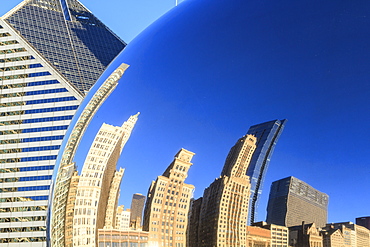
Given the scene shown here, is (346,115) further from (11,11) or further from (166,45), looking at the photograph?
(11,11)

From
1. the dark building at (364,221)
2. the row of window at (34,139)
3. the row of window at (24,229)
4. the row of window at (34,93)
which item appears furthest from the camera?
the row of window at (34,93)

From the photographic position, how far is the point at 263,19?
3.01 meters

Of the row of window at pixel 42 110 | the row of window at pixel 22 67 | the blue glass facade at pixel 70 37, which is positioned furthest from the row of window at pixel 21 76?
the row of window at pixel 42 110

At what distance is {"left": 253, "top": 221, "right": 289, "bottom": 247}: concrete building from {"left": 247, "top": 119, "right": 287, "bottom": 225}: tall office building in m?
0.09

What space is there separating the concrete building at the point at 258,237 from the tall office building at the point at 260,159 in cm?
4

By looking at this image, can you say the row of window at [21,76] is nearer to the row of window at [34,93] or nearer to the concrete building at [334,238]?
the row of window at [34,93]

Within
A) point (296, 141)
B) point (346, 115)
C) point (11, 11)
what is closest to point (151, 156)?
point (296, 141)

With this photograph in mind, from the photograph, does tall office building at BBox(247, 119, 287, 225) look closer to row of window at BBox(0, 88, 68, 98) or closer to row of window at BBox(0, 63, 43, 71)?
row of window at BBox(0, 88, 68, 98)

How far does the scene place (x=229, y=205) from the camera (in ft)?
8.07

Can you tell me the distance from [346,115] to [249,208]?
705mm

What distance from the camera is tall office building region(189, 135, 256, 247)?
2.44 m

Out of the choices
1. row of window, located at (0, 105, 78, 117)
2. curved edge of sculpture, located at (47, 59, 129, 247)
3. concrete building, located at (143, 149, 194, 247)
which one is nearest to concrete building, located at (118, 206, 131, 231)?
concrete building, located at (143, 149, 194, 247)

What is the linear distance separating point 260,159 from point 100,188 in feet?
3.65

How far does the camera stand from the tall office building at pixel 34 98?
70875 millimetres
